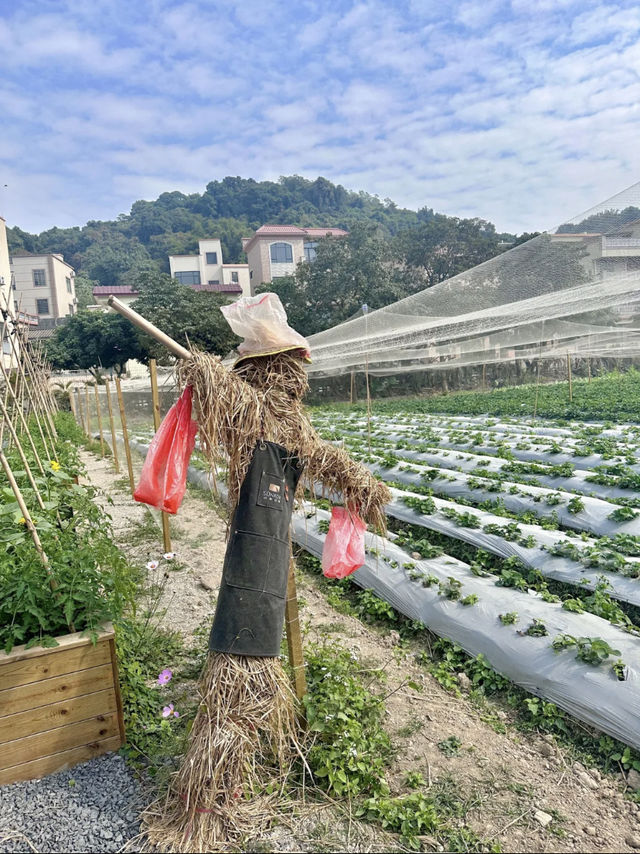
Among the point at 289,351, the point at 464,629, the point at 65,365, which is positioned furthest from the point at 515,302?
the point at 65,365

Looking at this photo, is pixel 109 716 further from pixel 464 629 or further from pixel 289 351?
pixel 464 629

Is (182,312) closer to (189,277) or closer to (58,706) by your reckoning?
(58,706)

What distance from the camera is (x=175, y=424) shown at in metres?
2.37

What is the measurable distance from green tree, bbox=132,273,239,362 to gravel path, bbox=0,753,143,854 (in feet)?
70.7

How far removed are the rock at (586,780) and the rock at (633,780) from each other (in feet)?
0.48

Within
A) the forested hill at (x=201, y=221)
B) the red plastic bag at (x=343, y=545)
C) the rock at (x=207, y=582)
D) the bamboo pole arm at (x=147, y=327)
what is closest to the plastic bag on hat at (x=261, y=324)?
the bamboo pole arm at (x=147, y=327)

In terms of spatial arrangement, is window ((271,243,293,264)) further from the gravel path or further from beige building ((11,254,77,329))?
the gravel path

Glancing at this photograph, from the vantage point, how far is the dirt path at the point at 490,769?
7.70 feet

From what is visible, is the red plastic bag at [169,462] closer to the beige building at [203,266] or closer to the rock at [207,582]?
the rock at [207,582]

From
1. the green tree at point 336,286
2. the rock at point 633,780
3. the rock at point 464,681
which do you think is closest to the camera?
the rock at point 633,780

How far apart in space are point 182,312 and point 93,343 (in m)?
5.52

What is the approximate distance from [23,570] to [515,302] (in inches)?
329

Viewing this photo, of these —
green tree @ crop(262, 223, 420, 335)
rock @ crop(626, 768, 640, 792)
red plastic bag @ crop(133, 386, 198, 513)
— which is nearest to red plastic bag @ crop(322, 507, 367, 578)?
red plastic bag @ crop(133, 386, 198, 513)

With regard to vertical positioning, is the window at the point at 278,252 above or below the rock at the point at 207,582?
above
